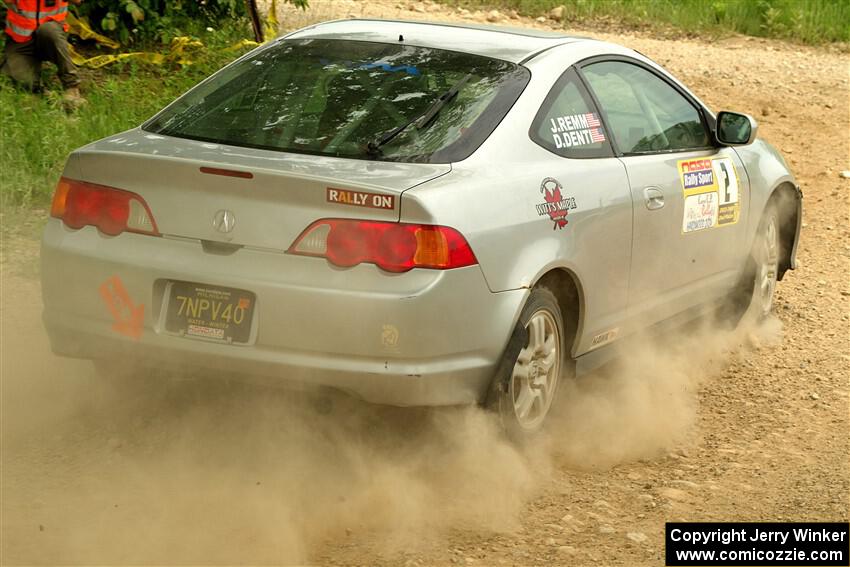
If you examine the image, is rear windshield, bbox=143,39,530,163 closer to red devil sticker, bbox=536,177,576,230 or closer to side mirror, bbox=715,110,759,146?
red devil sticker, bbox=536,177,576,230

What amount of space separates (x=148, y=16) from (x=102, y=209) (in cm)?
628

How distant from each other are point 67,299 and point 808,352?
410cm

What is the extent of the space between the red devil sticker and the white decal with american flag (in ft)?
0.81

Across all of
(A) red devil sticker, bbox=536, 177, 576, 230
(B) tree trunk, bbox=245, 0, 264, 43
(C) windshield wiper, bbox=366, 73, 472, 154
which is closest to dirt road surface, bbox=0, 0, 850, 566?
(A) red devil sticker, bbox=536, 177, 576, 230

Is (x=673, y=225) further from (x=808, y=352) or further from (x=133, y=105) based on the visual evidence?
(x=133, y=105)

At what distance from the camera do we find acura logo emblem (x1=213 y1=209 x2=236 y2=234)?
14.2 feet

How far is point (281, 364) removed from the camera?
4.26 metres

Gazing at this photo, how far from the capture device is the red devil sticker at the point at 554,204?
481 centimetres

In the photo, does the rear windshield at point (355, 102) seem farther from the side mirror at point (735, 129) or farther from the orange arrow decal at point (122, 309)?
the side mirror at point (735, 129)

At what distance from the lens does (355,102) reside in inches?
195

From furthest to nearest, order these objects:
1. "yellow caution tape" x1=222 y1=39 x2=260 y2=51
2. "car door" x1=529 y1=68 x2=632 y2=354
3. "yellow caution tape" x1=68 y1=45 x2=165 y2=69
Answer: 1. "yellow caution tape" x1=222 y1=39 x2=260 y2=51
2. "yellow caution tape" x1=68 y1=45 x2=165 y2=69
3. "car door" x1=529 y1=68 x2=632 y2=354

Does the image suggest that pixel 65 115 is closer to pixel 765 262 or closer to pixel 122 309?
pixel 122 309

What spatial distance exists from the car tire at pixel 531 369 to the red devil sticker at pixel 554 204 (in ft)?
0.89

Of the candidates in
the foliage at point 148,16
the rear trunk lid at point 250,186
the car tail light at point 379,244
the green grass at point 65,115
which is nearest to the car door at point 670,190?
the rear trunk lid at point 250,186
